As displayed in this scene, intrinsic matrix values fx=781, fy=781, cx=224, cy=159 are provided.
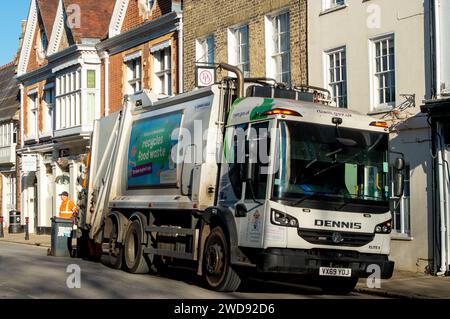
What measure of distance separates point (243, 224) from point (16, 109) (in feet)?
104

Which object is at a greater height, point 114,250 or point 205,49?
point 205,49

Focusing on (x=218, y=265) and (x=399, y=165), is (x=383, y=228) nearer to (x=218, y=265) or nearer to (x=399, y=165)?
(x=399, y=165)


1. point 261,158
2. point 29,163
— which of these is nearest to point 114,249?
point 261,158

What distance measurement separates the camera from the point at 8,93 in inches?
1741

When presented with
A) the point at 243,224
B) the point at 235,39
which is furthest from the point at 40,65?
the point at 243,224

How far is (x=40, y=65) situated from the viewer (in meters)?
38.3

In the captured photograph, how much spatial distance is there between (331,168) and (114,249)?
6361 mm

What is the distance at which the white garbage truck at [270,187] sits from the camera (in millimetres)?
11797

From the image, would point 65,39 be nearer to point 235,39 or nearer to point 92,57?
point 92,57

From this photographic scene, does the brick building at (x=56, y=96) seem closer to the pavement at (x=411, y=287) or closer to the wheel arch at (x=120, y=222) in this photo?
the wheel arch at (x=120, y=222)

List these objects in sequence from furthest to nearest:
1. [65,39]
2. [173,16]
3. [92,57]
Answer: [65,39]
[92,57]
[173,16]

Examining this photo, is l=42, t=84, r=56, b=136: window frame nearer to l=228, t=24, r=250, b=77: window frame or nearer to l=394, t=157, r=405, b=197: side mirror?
l=228, t=24, r=250, b=77: window frame

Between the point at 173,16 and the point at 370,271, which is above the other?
the point at 173,16

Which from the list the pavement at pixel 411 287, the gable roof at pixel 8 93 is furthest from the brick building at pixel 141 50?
the pavement at pixel 411 287
